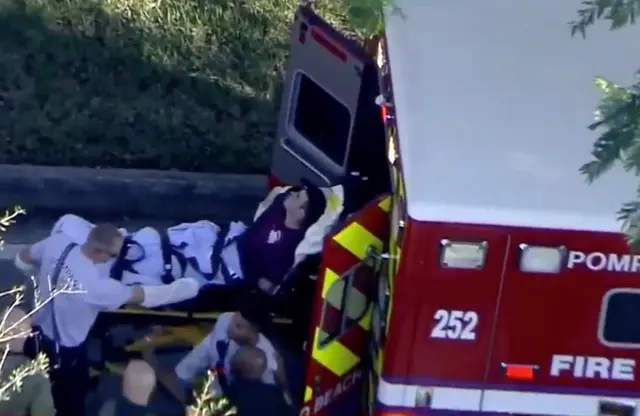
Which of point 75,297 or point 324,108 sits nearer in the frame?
point 75,297

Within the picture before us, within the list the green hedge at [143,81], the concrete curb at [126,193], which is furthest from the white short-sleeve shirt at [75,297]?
the green hedge at [143,81]

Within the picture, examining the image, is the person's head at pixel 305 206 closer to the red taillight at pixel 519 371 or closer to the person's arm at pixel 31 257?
the person's arm at pixel 31 257

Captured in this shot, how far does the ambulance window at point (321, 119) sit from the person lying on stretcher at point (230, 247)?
0.34 m

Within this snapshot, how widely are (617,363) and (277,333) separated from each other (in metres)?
2.00

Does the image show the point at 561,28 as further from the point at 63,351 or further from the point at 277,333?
the point at 63,351

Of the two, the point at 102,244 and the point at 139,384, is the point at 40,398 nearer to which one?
the point at 139,384

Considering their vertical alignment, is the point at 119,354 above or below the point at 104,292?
below

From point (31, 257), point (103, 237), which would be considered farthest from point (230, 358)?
point (31, 257)

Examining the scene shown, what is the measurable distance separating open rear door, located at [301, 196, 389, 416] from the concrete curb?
9.94 ft

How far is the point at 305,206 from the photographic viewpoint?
6254 millimetres

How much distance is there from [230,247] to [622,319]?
2242 millimetres

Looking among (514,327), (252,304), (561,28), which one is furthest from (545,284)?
(252,304)

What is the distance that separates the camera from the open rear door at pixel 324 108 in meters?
6.35

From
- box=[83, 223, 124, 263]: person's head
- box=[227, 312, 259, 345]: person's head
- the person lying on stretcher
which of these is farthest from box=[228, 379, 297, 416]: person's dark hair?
box=[83, 223, 124, 263]: person's head
